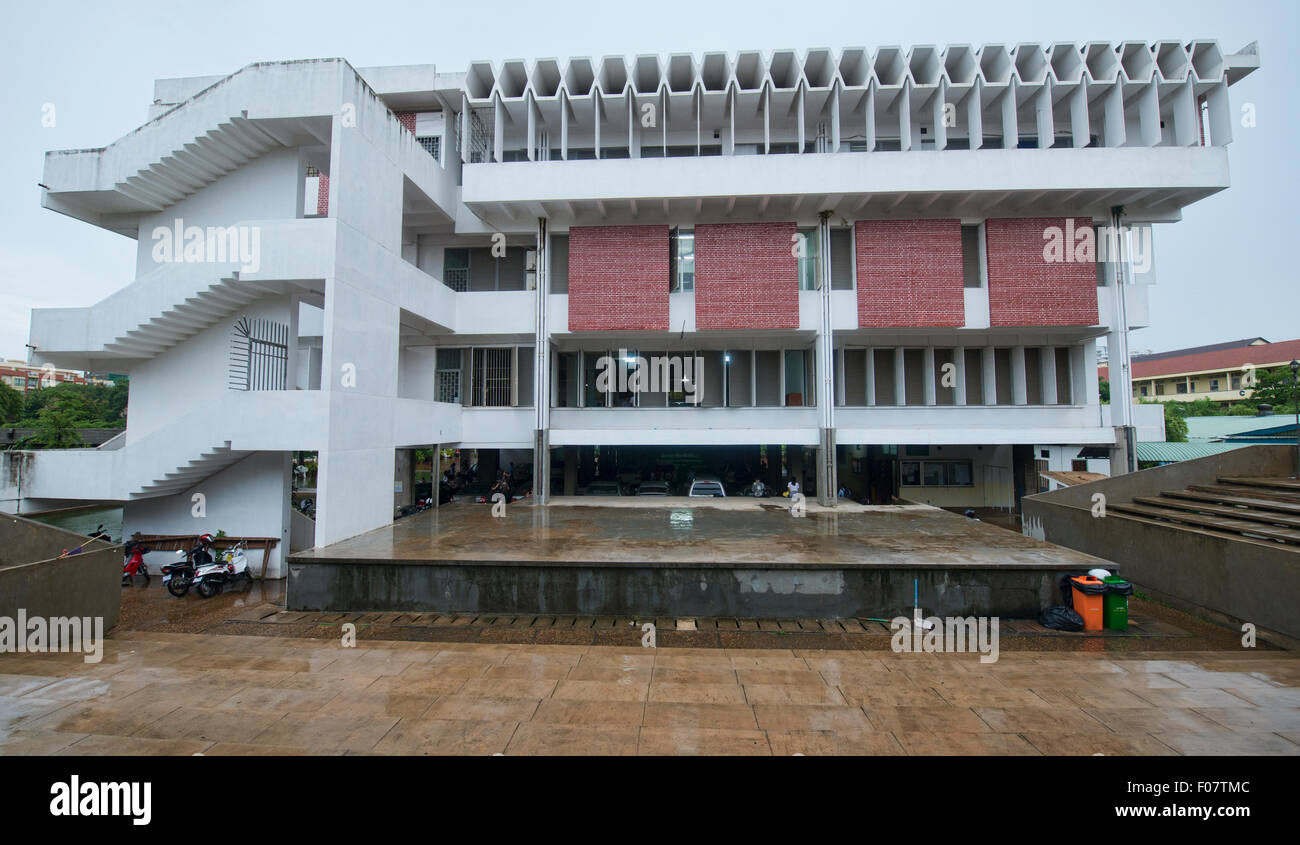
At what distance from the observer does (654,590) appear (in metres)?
9.83

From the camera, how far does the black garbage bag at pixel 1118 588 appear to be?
8977 millimetres

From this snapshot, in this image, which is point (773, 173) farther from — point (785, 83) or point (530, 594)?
point (530, 594)

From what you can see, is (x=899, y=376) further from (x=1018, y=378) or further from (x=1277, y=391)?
(x=1277, y=391)

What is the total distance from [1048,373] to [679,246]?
46.8 feet

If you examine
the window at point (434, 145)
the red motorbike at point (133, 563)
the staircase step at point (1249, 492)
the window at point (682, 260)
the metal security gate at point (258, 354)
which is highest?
the window at point (434, 145)

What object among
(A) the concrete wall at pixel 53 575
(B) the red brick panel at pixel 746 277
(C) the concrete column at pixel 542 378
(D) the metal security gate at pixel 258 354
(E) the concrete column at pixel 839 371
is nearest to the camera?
(A) the concrete wall at pixel 53 575

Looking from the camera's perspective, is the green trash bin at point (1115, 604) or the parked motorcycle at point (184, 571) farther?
the parked motorcycle at point (184, 571)

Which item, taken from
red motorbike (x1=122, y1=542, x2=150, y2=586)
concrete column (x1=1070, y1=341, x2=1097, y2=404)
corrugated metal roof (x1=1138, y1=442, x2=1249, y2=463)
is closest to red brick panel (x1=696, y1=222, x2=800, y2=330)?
concrete column (x1=1070, y1=341, x2=1097, y2=404)

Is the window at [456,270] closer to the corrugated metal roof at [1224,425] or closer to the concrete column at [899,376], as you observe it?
the concrete column at [899,376]

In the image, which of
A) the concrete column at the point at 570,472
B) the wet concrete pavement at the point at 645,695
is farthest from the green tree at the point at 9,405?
the wet concrete pavement at the point at 645,695

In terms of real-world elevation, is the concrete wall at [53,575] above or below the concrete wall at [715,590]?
above

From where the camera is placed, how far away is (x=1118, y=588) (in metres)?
8.99

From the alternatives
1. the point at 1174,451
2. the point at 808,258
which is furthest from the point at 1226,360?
the point at 808,258

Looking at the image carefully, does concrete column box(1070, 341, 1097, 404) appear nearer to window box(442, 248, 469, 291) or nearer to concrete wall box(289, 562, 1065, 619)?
concrete wall box(289, 562, 1065, 619)
